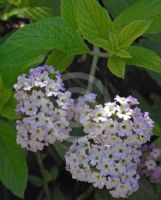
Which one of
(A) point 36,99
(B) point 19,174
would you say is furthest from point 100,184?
(B) point 19,174

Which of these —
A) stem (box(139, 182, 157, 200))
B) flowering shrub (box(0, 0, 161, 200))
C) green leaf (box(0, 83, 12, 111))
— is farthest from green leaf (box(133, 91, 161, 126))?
green leaf (box(0, 83, 12, 111))

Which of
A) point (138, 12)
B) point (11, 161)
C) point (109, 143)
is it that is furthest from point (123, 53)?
point (11, 161)

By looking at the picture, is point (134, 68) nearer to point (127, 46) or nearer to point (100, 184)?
point (127, 46)

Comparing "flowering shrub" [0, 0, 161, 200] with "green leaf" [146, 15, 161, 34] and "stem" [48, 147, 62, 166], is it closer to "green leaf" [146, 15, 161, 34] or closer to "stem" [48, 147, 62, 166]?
"green leaf" [146, 15, 161, 34]

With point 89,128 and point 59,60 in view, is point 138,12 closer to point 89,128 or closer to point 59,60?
point 59,60

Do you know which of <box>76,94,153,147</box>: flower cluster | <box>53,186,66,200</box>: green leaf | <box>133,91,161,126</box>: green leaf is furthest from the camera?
<box>53,186,66,200</box>: green leaf

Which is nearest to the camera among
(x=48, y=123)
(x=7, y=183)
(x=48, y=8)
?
(x=48, y=123)
